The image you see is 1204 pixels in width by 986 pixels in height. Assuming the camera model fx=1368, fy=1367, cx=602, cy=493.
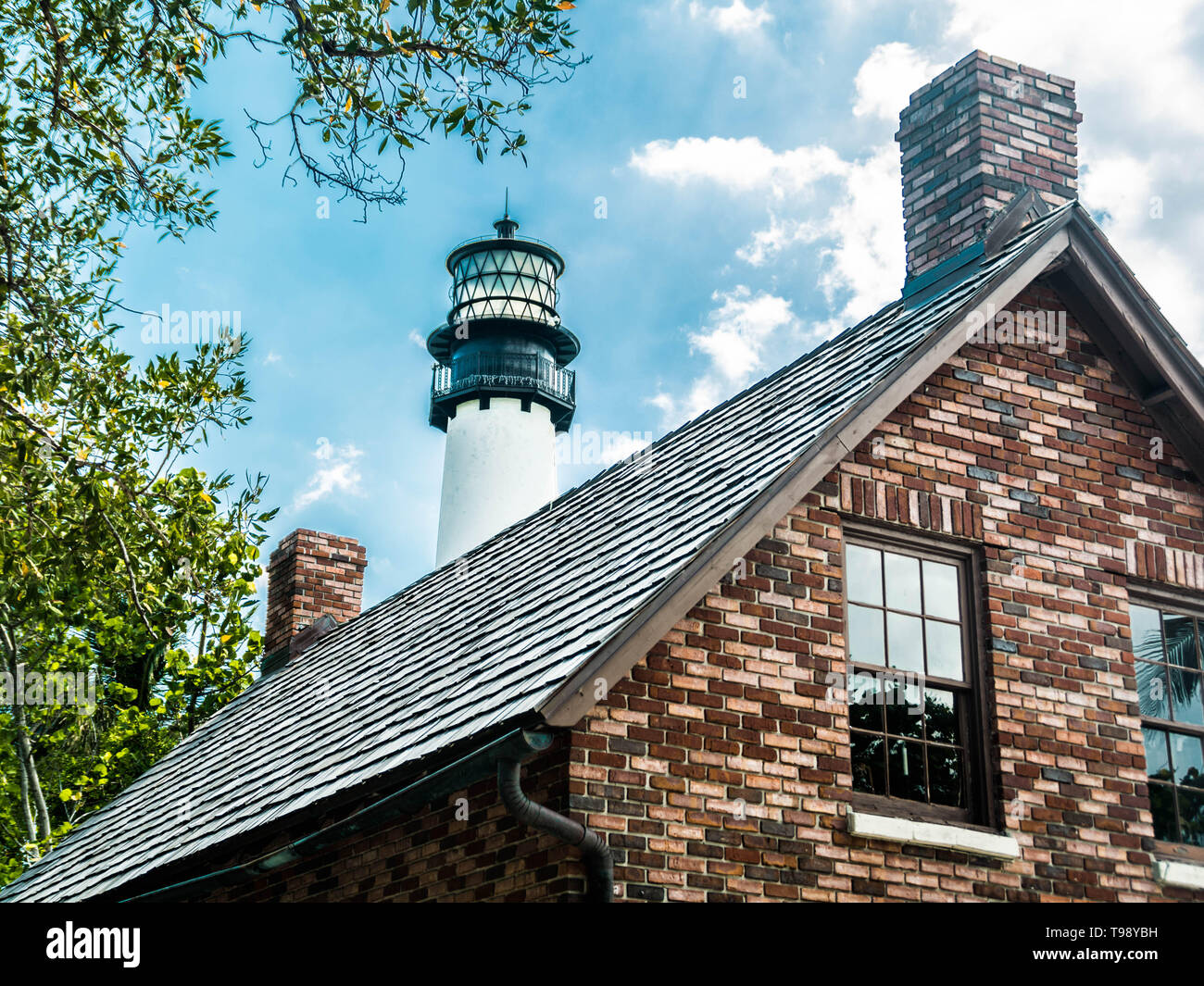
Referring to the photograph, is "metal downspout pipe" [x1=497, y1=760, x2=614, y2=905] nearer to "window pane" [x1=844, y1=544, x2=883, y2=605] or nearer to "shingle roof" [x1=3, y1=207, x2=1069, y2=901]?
"shingle roof" [x1=3, y1=207, x2=1069, y2=901]

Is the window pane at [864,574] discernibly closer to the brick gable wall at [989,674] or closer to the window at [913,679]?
the window at [913,679]

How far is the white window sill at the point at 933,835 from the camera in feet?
24.4

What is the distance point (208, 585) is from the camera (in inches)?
447

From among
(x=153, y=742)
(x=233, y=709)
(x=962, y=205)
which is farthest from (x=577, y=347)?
(x=962, y=205)

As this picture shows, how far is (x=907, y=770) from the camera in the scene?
798 centimetres

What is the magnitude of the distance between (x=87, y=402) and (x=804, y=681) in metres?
6.25

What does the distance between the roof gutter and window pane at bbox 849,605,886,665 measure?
2.25 metres

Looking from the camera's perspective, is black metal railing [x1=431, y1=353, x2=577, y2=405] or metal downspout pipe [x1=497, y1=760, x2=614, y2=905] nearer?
metal downspout pipe [x1=497, y1=760, x2=614, y2=905]

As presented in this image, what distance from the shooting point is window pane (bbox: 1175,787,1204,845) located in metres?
8.73

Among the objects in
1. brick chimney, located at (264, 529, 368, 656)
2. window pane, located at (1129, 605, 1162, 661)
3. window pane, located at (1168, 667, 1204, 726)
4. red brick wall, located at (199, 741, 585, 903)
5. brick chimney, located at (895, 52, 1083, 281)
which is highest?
brick chimney, located at (895, 52, 1083, 281)

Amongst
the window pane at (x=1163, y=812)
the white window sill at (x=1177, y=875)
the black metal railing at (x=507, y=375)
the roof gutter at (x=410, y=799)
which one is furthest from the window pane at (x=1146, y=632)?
the black metal railing at (x=507, y=375)

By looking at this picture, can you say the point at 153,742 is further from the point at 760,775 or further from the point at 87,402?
the point at 760,775

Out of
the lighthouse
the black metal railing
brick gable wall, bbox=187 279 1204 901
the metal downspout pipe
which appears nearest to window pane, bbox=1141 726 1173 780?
brick gable wall, bbox=187 279 1204 901

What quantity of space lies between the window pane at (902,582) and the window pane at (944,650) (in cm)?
16
